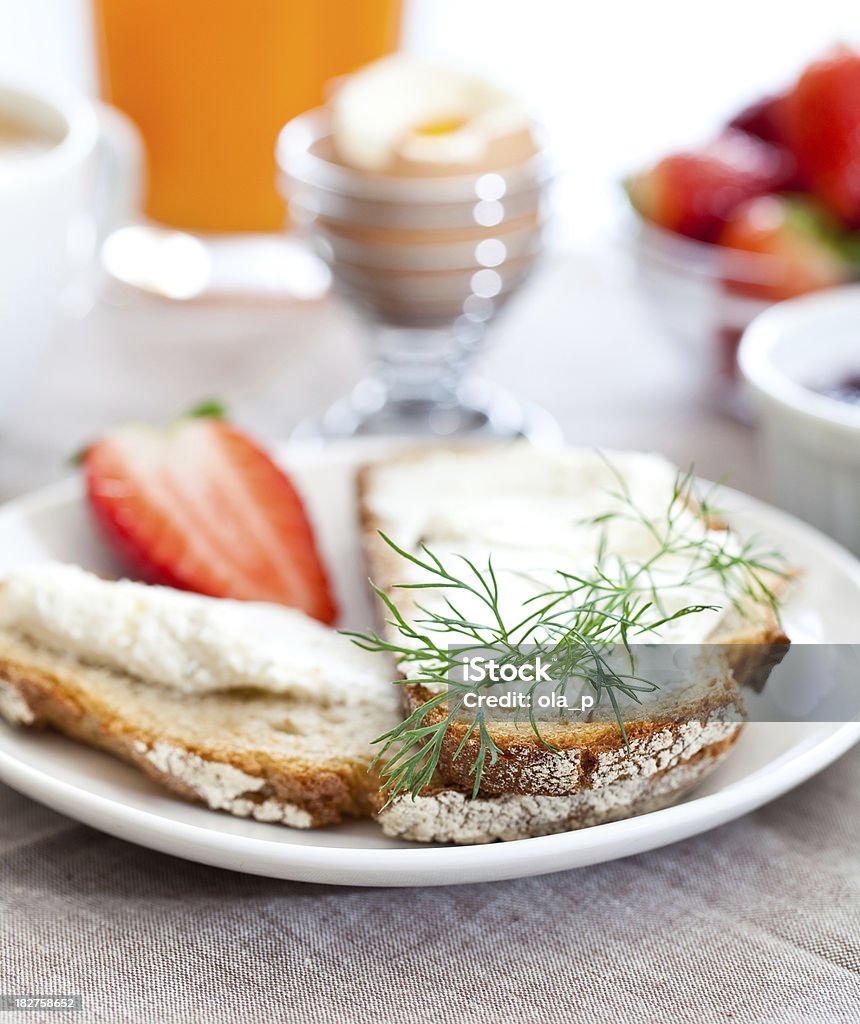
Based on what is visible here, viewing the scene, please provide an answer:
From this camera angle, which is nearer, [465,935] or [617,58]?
[465,935]

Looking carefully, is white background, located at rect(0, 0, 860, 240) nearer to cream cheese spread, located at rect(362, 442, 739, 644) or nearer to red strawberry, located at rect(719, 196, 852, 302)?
red strawberry, located at rect(719, 196, 852, 302)

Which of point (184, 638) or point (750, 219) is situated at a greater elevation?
point (750, 219)

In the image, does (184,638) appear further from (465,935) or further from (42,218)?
(42,218)

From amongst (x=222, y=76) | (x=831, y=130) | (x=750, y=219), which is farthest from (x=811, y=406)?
(x=222, y=76)

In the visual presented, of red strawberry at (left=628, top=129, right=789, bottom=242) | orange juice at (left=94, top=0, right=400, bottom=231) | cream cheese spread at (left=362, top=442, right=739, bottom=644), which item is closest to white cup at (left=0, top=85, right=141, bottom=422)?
orange juice at (left=94, top=0, right=400, bottom=231)

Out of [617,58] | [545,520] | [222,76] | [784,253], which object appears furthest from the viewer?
[617,58]

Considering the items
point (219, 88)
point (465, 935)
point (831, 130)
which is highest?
point (831, 130)
